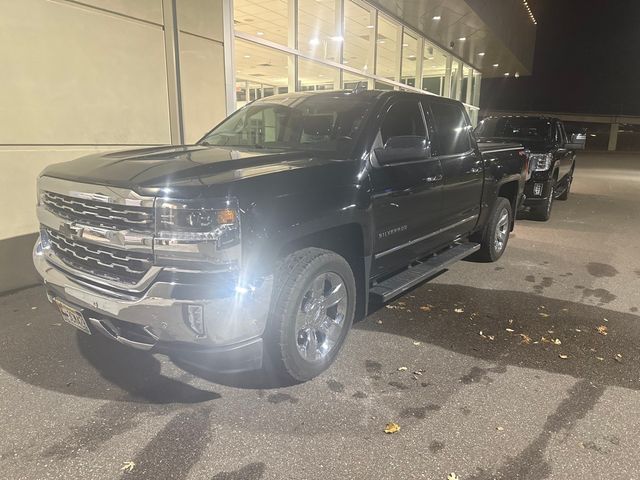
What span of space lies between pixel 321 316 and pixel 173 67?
16.4ft

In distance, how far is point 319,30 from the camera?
12086 mm

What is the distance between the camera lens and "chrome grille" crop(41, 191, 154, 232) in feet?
8.41

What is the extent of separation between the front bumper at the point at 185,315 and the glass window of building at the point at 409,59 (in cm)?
1473

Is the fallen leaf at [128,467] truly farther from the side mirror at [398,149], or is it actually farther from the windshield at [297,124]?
the side mirror at [398,149]

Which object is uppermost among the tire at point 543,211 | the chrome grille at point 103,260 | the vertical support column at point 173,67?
the vertical support column at point 173,67

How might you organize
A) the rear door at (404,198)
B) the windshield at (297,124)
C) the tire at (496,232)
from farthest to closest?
the tire at (496,232) < the windshield at (297,124) < the rear door at (404,198)

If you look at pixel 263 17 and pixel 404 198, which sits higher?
pixel 263 17

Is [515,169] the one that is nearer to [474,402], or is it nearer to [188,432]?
[474,402]

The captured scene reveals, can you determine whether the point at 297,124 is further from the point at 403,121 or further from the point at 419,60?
the point at 419,60

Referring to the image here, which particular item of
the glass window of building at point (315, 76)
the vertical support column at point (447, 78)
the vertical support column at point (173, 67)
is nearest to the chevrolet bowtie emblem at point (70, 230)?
the vertical support column at point (173, 67)

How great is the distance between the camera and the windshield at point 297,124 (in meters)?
3.75

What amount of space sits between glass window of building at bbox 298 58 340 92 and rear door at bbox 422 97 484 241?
624cm

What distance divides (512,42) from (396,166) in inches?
803

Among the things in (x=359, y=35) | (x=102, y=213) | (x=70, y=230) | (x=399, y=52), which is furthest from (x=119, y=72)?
(x=399, y=52)
